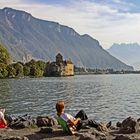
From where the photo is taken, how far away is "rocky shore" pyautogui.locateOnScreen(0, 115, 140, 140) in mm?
20906

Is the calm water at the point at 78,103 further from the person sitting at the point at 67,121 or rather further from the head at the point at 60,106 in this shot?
the head at the point at 60,106

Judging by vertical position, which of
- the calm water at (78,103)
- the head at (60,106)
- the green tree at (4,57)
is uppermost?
the green tree at (4,57)

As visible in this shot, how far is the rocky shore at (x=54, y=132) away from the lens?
20.9m

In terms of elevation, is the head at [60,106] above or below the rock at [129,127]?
above

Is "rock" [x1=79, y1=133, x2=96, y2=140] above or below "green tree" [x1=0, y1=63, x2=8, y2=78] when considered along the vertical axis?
below

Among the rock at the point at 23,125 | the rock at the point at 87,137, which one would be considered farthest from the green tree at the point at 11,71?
the rock at the point at 87,137

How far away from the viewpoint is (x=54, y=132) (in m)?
23.6

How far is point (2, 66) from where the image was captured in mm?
177000

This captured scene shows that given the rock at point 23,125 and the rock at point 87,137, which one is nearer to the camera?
the rock at point 87,137

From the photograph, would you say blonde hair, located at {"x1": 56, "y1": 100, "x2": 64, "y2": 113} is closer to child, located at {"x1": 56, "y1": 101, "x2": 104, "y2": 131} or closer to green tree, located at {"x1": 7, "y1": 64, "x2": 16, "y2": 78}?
child, located at {"x1": 56, "y1": 101, "x2": 104, "y2": 131}

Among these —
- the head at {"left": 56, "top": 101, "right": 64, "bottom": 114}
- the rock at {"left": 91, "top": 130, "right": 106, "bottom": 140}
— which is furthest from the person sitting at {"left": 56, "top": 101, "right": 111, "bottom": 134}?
the rock at {"left": 91, "top": 130, "right": 106, "bottom": 140}

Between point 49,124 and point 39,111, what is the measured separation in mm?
24496

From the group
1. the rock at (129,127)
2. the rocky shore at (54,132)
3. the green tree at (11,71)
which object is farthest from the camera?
the green tree at (11,71)

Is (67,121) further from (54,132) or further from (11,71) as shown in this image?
(11,71)
